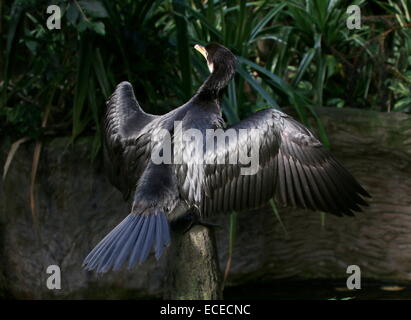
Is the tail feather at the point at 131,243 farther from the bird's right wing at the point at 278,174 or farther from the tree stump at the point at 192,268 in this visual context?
the bird's right wing at the point at 278,174

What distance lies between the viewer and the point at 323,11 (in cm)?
500

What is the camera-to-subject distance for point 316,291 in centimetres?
452

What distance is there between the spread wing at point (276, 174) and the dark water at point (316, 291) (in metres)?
1.19

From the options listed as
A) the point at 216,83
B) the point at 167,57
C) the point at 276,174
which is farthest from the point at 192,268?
the point at 167,57

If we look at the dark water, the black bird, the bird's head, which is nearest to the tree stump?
the black bird

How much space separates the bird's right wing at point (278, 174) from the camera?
3.16m

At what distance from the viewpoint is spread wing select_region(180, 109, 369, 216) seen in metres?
3.15

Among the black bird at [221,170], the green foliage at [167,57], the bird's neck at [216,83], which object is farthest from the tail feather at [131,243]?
the green foliage at [167,57]

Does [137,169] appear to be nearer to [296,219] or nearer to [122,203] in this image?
[122,203]

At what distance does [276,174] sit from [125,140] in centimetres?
66

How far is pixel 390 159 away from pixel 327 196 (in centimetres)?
144

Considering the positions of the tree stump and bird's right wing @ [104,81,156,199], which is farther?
bird's right wing @ [104,81,156,199]

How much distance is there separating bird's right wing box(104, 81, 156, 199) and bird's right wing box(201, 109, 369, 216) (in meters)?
0.33

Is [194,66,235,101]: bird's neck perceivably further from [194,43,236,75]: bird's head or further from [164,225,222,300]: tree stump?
[164,225,222,300]: tree stump
